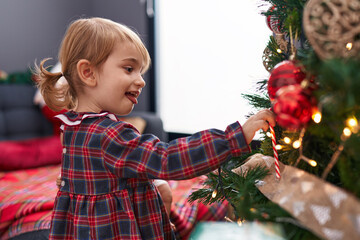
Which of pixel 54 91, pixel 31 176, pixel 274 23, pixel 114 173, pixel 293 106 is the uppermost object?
pixel 274 23

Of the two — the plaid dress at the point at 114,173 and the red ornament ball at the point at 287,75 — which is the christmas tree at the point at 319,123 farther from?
the plaid dress at the point at 114,173

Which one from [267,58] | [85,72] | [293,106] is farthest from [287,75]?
[85,72]

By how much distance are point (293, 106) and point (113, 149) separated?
42 cm

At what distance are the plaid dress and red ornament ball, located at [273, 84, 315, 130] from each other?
0.20 m

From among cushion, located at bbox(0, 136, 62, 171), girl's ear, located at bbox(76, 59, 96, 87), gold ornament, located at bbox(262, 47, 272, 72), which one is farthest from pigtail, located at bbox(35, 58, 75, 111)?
cushion, located at bbox(0, 136, 62, 171)

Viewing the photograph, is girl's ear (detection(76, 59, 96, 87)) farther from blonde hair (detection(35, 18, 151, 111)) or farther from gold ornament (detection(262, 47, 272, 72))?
gold ornament (detection(262, 47, 272, 72))

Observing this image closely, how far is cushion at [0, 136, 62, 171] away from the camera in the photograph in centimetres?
177

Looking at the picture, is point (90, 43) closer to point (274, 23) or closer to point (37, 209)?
point (274, 23)

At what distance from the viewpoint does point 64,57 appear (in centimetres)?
92

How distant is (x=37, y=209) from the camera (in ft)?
Answer: 4.14

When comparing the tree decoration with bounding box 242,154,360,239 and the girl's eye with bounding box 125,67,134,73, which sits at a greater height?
the girl's eye with bounding box 125,67,134,73

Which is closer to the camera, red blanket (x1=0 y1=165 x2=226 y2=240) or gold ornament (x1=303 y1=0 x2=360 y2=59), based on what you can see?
gold ornament (x1=303 y1=0 x2=360 y2=59)

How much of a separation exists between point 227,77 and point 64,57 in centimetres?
116

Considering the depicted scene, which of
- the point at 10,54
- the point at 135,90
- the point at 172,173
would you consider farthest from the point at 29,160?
the point at 172,173
